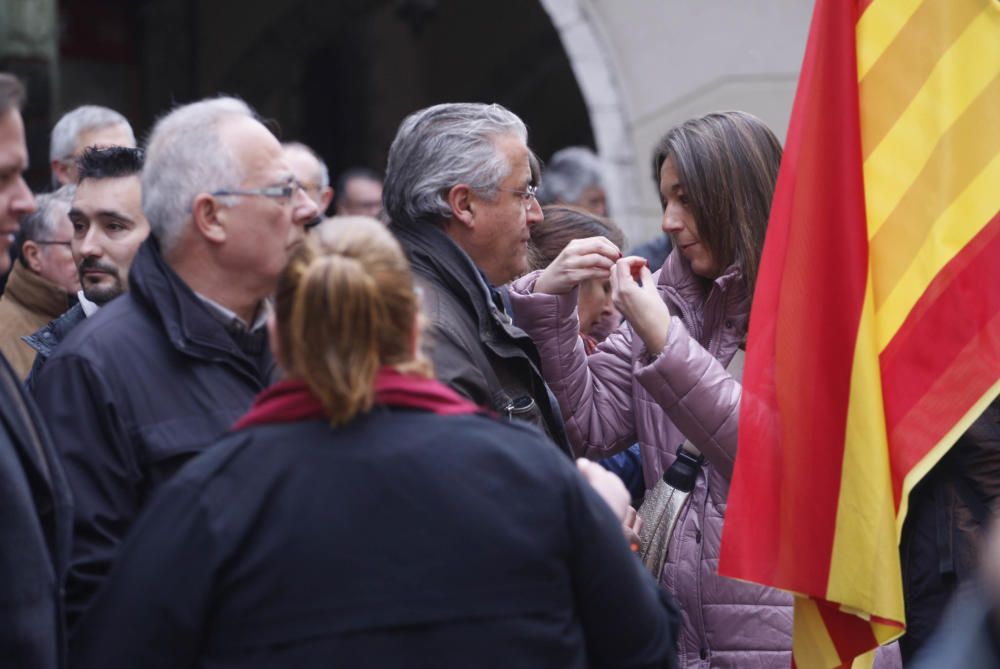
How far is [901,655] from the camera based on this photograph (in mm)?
3957

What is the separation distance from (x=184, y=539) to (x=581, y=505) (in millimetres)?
604

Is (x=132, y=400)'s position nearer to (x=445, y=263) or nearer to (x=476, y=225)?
(x=445, y=263)

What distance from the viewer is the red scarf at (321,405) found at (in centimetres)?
242

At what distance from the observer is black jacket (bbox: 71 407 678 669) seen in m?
2.33

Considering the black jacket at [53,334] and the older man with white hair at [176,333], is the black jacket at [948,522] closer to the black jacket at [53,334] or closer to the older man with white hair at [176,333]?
the older man with white hair at [176,333]

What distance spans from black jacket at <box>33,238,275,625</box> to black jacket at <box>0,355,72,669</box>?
63 millimetres

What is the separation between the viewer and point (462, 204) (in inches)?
142

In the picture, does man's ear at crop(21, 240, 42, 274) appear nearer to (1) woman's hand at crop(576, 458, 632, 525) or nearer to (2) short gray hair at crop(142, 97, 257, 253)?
(2) short gray hair at crop(142, 97, 257, 253)

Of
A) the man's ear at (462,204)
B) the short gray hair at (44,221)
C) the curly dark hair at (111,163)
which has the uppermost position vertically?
the man's ear at (462,204)

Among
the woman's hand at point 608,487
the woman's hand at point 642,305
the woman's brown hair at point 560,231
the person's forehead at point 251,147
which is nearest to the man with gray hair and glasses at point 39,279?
the woman's brown hair at point 560,231

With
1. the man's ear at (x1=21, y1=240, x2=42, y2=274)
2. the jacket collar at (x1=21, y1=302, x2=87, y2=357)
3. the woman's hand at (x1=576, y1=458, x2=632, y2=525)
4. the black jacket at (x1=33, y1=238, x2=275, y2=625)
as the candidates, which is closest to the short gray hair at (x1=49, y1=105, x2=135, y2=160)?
the man's ear at (x1=21, y1=240, x2=42, y2=274)

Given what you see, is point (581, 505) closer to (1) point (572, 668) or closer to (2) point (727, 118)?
(1) point (572, 668)

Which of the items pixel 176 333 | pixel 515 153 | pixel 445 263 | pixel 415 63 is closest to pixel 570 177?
pixel 515 153

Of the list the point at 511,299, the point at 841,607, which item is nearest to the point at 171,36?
the point at 511,299
